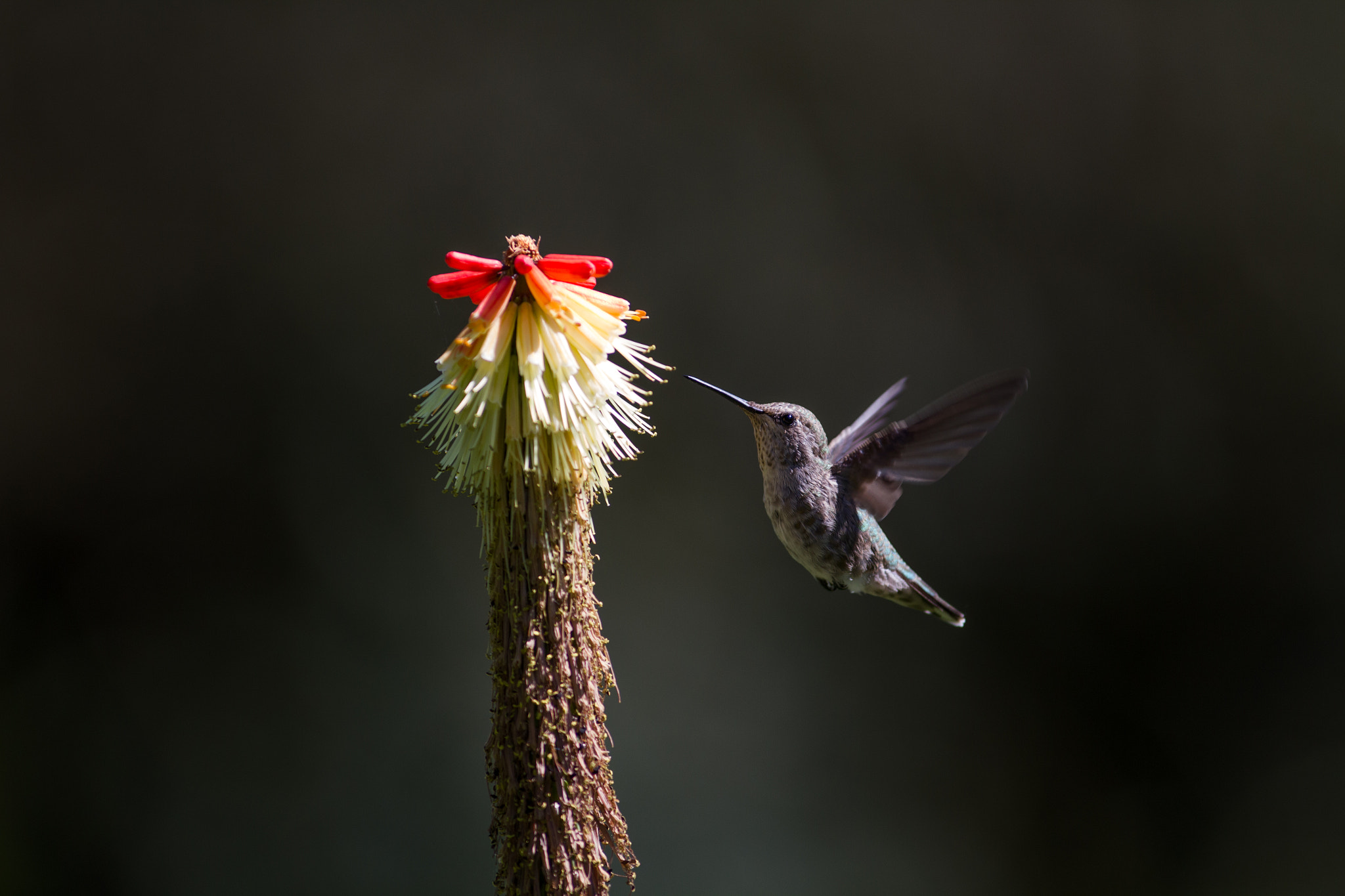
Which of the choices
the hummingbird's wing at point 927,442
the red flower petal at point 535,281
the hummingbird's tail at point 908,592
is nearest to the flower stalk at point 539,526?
the red flower petal at point 535,281

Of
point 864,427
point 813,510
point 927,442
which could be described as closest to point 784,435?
point 813,510

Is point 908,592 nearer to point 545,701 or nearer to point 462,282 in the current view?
point 545,701

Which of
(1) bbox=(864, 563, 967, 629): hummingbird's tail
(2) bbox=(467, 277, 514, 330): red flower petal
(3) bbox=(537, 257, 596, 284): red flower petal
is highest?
(3) bbox=(537, 257, 596, 284): red flower petal

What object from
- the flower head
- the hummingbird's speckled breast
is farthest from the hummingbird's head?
the flower head

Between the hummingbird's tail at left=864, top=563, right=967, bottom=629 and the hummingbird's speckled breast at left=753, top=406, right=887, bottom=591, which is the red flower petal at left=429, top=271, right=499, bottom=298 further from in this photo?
the hummingbird's tail at left=864, top=563, right=967, bottom=629

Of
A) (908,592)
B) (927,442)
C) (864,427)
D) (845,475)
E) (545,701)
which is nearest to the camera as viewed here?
(545,701)

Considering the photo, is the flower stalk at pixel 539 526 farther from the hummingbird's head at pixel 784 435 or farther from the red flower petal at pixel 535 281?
the hummingbird's head at pixel 784 435
